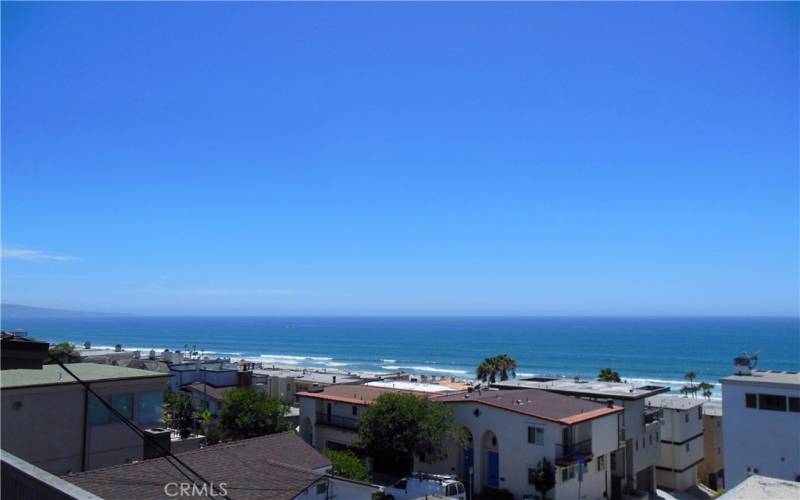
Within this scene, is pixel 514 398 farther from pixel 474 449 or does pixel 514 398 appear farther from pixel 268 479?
pixel 268 479

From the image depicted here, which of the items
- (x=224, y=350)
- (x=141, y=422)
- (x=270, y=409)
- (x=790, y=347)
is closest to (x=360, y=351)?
(x=224, y=350)

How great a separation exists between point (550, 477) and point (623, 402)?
28.9ft

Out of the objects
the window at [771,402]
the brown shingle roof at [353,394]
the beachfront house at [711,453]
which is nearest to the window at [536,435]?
the brown shingle roof at [353,394]

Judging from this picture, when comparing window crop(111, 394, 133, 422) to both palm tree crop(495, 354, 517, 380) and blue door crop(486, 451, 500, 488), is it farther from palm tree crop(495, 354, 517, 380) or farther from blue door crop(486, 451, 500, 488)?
palm tree crop(495, 354, 517, 380)

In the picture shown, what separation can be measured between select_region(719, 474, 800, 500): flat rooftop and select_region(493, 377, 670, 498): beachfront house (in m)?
27.6

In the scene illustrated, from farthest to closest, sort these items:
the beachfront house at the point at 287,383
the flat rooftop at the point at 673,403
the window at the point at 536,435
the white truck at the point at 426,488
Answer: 1. the beachfront house at the point at 287,383
2. the flat rooftop at the point at 673,403
3. the window at the point at 536,435
4. the white truck at the point at 426,488

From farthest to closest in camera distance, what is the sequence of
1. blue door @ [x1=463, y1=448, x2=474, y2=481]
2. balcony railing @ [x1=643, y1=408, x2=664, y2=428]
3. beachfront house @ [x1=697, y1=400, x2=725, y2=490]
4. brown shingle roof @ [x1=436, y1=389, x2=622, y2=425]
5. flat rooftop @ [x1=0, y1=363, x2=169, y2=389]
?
beachfront house @ [x1=697, y1=400, x2=725, y2=490], balcony railing @ [x1=643, y1=408, x2=664, y2=428], blue door @ [x1=463, y1=448, x2=474, y2=481], brown shingle roof @ [x1=436, y1=389, x2=622, y2=425], flat rooftop @ [x1=0, y1=363, x2=169, y2=389]

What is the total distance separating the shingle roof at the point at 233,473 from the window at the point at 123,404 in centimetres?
386

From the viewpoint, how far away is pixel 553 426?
28188 mm

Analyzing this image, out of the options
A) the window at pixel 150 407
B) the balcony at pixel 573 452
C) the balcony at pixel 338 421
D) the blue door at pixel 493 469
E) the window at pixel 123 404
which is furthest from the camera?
the balcony at pixel 338 421

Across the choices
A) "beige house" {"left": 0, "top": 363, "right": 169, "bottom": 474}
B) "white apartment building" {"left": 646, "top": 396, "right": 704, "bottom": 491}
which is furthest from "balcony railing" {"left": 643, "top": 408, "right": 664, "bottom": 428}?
"beige house" {"left": 0, "top": 363, "right": 169, "bottom": 474}

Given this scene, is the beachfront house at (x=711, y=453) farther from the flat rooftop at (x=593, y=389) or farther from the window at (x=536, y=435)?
the window at (x=536, y=435)

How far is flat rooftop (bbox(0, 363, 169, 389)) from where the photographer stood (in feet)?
58.8

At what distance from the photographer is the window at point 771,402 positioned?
77.7ft
